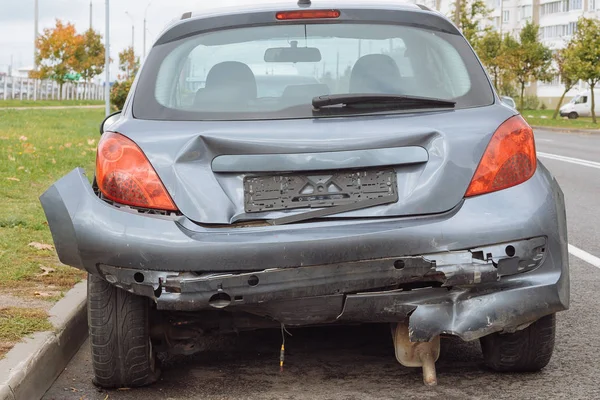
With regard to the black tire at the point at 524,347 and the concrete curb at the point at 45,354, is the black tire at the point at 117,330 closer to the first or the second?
the concrete curb at the point at 45,354

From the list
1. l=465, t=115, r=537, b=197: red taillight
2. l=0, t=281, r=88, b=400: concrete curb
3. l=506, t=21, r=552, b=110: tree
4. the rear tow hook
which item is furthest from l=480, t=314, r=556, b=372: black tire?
l=506, t=21, r=552, b=110: tree

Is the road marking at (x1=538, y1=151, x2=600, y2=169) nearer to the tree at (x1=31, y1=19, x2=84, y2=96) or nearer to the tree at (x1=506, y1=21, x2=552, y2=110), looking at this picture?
the tree at (x1=506, y1=21, x2=552, y2=110)

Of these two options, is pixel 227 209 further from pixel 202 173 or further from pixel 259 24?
pixel 259 24

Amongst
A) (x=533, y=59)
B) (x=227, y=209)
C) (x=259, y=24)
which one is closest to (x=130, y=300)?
(x=227, y=209)

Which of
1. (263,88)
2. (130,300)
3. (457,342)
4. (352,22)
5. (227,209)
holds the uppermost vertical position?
(352,22)

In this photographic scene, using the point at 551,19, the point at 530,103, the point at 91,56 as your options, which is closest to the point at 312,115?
the point at 530,103

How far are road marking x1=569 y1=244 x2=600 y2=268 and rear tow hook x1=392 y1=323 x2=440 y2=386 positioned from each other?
12.1ft

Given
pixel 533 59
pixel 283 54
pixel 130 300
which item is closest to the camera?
pixel 130 300

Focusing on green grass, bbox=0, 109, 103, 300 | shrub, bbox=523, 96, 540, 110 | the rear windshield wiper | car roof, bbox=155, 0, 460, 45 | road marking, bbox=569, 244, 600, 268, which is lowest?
road marking, bbox=569, 244, 600, 268

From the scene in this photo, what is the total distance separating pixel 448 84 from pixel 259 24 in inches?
33.7

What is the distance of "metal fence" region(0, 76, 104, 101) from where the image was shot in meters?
76.6

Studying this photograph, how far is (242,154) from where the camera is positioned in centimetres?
409

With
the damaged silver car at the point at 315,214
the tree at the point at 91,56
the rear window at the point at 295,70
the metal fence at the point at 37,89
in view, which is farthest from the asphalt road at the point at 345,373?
the tree at the point at 91,56

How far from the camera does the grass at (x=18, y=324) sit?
4.86m
